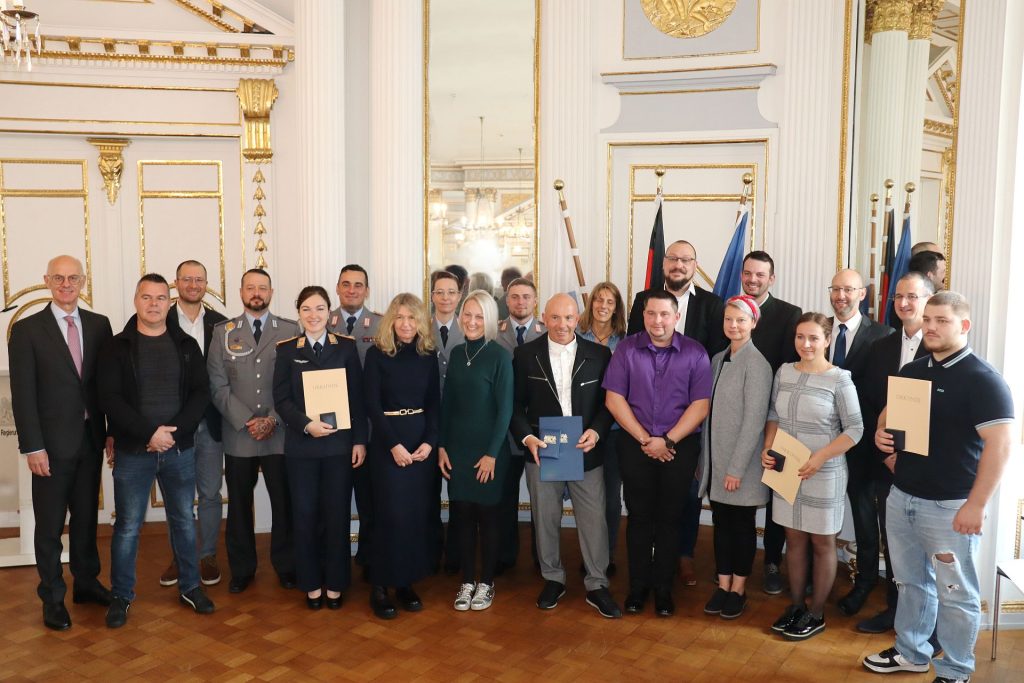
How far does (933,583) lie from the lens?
317 centimetres

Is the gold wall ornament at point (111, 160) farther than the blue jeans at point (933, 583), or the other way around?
the gold wall ornament at point (111, 160)

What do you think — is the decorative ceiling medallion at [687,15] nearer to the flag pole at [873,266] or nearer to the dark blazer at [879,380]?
the flag pole at [873,266]

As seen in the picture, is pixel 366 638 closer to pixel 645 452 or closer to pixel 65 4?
pixel 645 452

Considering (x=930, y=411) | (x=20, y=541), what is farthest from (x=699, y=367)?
(x=20, y=541)

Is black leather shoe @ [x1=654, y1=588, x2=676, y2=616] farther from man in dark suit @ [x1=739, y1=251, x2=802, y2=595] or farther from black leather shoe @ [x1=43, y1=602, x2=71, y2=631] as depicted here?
black leather shoe @ [x1=43, y1=602, x2=71, y2=631]

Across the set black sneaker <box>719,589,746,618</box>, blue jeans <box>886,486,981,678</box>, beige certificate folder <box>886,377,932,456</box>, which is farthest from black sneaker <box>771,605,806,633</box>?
beige certificate folder <box>886,377,932,456</box>

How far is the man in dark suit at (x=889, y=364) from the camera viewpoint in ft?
11.4

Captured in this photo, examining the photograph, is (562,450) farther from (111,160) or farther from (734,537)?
(111,160)

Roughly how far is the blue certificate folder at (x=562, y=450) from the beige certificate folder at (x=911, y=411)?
52.5 inches

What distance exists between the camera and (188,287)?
409 centimetres

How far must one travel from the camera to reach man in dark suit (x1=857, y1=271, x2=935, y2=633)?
348 cm

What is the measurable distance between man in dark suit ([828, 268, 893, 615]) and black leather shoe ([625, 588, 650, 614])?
3.19 feet

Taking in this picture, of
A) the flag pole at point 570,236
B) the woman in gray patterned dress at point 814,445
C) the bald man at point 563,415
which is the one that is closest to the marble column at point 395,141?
the flag pole at point 570,236

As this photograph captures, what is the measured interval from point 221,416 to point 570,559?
2104mm
